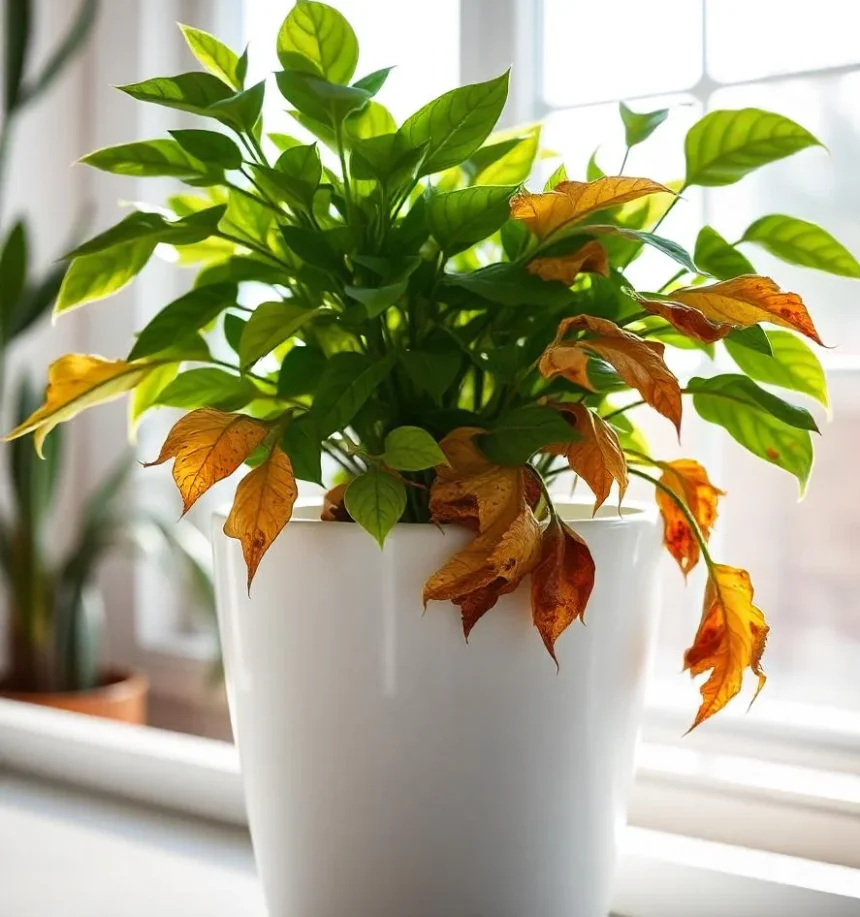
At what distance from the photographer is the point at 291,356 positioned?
64 centimetres

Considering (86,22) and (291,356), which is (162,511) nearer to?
(86,22)

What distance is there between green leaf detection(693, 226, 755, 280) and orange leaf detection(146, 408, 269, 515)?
296mm

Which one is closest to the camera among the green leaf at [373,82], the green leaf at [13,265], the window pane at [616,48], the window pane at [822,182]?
the green leaf at [373,82]

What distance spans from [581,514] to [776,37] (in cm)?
73

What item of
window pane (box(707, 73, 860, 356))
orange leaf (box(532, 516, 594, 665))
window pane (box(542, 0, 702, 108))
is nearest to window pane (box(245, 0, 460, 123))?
window pane (box(542, 0, 702, 108))

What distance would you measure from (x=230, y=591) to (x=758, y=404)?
337 millimetres

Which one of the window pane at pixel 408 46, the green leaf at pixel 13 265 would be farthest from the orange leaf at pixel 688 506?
the green leaf at pixel 13 265

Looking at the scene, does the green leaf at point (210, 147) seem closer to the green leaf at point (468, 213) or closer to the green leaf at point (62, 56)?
the green leaf at point (468, 213)

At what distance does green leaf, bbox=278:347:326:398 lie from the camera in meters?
0.64

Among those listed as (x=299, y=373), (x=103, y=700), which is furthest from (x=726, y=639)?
(x=103, y=700)

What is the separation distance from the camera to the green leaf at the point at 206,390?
0.67 metres

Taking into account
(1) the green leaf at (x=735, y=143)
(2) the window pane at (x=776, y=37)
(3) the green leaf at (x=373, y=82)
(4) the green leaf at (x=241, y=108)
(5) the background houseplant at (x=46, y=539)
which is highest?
(2) the window pane at (x=776, y=37)

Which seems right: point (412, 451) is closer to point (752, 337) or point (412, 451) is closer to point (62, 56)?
point (752, 337)

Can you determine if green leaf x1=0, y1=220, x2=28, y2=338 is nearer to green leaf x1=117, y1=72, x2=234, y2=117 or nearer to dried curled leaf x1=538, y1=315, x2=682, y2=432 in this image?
green leaf x1=117, y1=72, x2=234, y2=117
